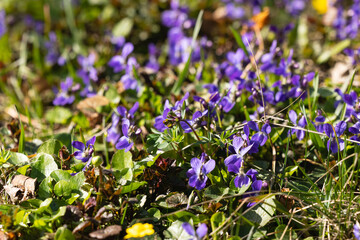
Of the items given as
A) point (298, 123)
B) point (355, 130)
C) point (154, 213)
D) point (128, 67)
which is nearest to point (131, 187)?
point (154, 213)

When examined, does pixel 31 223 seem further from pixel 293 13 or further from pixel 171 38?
pixel 293 13

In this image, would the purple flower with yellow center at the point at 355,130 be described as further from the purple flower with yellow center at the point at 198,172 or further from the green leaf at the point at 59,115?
the green leaf at the point at 59,115

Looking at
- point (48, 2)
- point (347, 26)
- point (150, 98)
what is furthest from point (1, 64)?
point (347, 26)

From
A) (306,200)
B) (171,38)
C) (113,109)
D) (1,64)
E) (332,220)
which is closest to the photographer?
(332,220)

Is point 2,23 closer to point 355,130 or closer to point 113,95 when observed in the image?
point 113,95

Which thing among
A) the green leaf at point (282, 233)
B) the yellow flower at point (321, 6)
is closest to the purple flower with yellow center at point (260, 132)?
the green leaf at point (282, 233)
